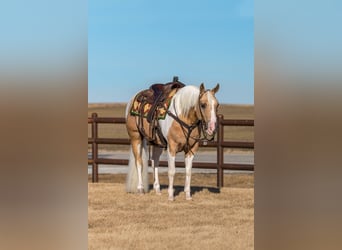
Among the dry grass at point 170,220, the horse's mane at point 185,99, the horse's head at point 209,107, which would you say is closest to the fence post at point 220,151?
the dry grass at point 170,220

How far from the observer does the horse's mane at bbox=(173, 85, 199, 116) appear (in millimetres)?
4699

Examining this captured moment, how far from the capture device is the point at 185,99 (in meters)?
4.80

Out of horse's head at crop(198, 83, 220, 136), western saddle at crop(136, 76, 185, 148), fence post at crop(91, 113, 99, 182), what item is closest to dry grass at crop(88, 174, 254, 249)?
western saddle at crop(136, 76, 185, 148)

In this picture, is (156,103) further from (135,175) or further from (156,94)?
(135,175)

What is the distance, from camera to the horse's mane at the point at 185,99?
4.70 metres

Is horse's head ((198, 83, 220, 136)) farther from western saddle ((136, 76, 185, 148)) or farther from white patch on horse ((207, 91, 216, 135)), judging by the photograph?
western saddle ((136, 76, 185, 148))

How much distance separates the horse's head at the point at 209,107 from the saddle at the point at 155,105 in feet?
2.04

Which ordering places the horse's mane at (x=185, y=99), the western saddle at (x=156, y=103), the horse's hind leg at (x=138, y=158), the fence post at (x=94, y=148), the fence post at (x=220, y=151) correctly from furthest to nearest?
the fence post at (x=94, y=148) < the fence post at (x=220, y=151) < the horse's hind leg at (x=138, y=158) < the western saddle at (x=156, y=103) < the horse's mane at (x=185, y=99)

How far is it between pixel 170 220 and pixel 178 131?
121 cm

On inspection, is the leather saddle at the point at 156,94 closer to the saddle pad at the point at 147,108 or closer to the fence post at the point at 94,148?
the saddle pad at the point at 147,108
